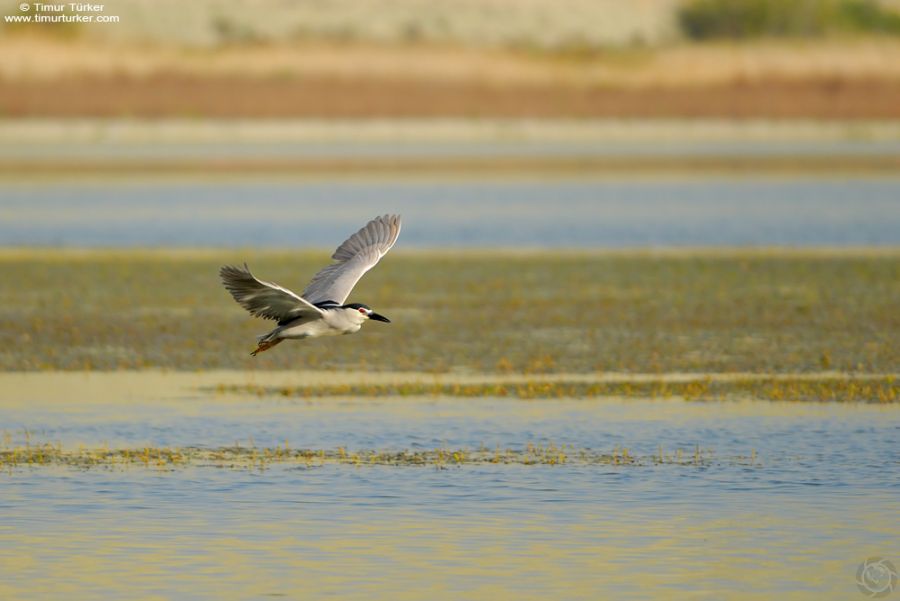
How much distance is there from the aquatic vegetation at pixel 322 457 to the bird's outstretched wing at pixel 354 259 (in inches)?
78.2

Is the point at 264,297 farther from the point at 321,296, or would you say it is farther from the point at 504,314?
the point at 504,314

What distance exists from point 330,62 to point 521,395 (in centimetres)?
5910

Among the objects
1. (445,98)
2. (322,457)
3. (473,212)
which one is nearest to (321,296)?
(322,457)

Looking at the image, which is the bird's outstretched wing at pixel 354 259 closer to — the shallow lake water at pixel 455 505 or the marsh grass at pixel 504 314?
the shallow lake water at pixel 455 505

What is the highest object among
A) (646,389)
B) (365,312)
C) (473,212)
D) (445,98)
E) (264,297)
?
(445,98)

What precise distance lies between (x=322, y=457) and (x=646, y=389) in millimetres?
4178

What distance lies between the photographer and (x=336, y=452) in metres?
15.5

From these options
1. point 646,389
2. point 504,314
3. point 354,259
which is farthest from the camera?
point 504,314

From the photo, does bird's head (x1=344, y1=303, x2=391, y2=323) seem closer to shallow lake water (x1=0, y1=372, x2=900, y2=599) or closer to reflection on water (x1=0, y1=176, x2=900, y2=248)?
shallow lake water (x1=0, y1=372, x2=900, y2=599)

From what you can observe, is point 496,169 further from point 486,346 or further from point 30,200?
point 486,346

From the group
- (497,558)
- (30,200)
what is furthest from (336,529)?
(30,200)

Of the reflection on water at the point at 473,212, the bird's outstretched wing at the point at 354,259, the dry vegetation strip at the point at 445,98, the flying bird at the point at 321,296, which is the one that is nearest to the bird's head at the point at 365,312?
the flying bird at the point at 321,296

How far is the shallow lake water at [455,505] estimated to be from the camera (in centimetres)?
1148

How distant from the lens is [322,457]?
50.2ft
